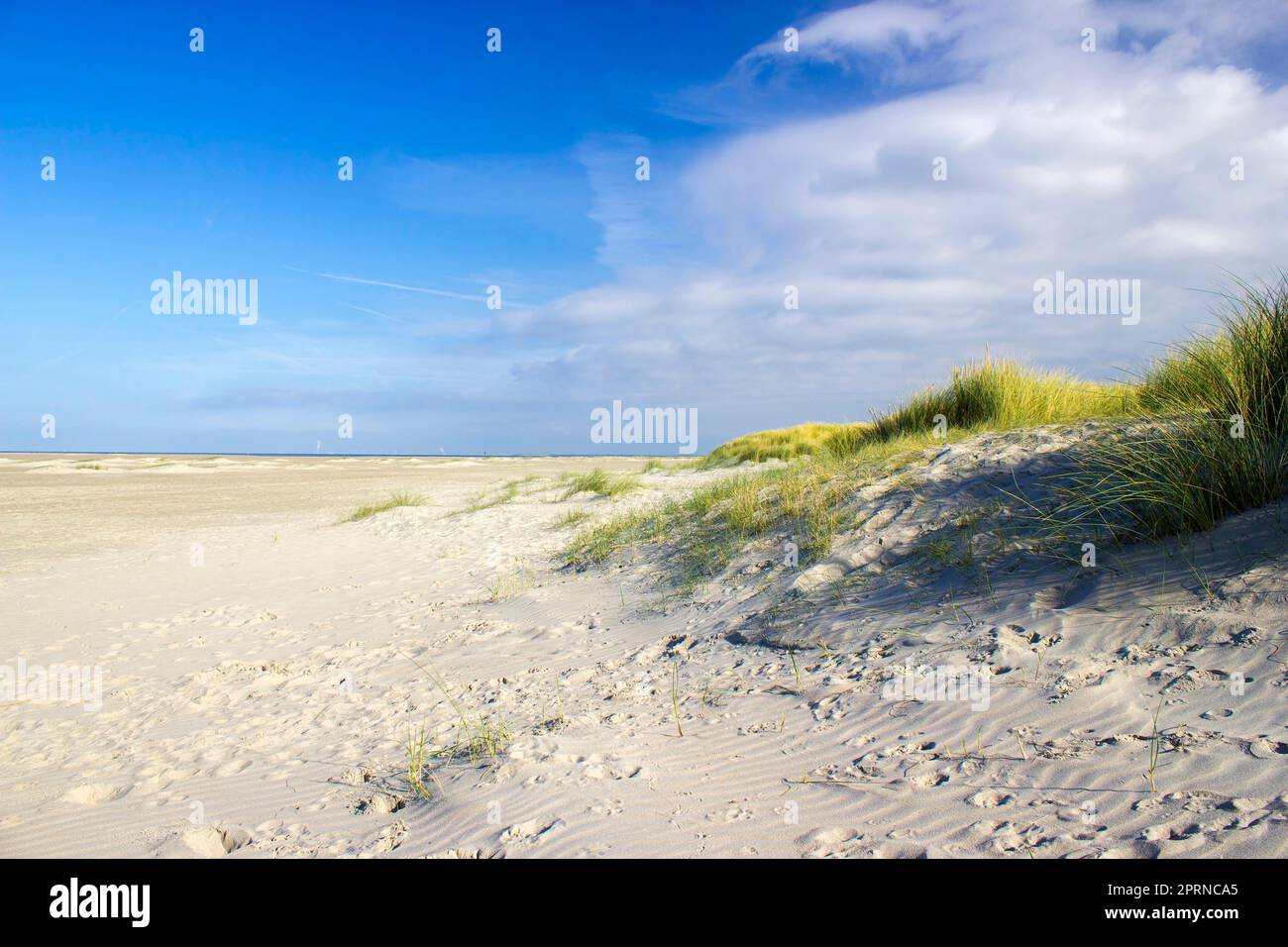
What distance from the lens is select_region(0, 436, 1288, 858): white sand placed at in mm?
2650

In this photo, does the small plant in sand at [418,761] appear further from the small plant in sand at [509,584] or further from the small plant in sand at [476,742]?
the small plant in sand at [509,584]

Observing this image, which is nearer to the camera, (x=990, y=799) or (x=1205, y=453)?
(x=990, y=799)

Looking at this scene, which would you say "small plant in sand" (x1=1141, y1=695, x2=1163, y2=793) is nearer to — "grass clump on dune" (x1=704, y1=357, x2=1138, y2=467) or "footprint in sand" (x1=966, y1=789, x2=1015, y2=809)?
"footprint in sand" (x1=966, y1=789, x2=1015, y2=809)

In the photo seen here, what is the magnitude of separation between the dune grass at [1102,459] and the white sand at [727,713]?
1.09 feet

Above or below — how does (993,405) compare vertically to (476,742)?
above

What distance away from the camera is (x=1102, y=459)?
5387 millimetres

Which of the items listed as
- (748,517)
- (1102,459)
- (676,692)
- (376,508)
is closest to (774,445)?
(376,508)

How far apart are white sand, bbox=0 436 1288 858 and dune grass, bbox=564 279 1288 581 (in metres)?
0.33

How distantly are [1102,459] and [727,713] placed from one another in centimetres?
353

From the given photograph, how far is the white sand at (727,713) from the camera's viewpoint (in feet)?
8.70

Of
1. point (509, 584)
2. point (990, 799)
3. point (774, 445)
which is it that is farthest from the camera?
point (774, 445)

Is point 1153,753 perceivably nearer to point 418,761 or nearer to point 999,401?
point 418,761

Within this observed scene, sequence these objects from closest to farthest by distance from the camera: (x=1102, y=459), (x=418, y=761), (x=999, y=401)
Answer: (x=418, y=761)
(x=1102, y=459)
(x=999, y=401)

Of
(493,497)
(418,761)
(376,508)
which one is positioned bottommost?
(418,761)
